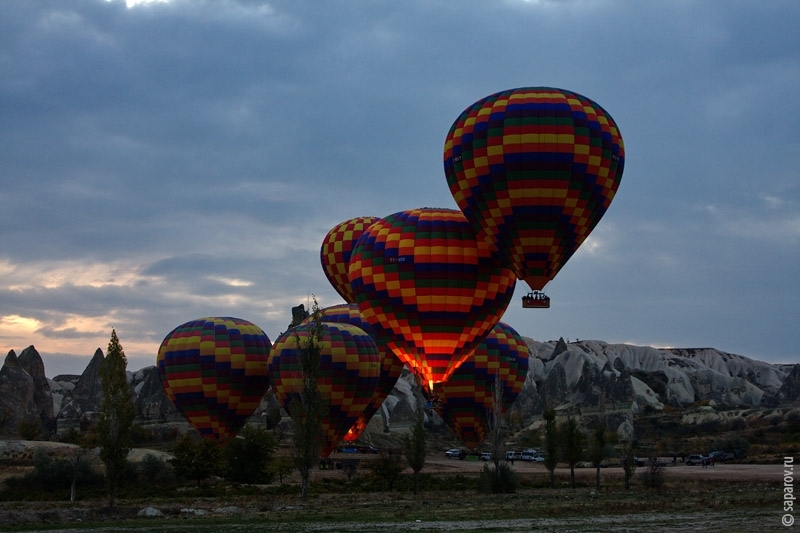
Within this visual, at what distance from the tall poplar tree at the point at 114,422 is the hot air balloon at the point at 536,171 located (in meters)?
17.4

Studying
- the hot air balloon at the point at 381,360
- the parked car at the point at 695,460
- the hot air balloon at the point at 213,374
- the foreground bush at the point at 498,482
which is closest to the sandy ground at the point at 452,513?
the foreground bush at the point at 498,482

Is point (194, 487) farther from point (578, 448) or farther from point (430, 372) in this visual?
point (578, 448)

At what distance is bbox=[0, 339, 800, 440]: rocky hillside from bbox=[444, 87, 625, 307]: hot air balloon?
2654 centimetres

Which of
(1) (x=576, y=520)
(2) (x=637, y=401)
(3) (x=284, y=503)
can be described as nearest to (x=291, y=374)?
(3) (x=284, y=503)

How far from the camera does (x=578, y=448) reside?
155ft

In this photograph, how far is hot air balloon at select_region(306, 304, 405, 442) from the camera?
60847mm

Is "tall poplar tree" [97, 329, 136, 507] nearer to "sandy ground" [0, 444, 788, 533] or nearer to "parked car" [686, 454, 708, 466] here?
"sandy ground" [0, 444, 788, 533]

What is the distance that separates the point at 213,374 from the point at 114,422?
896 inches

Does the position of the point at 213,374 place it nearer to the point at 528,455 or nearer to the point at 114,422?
the point at 114,422

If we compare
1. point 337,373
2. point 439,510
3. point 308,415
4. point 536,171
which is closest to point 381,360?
point 337,373

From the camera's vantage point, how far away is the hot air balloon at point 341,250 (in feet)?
218

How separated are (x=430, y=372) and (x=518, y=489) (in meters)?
7.01

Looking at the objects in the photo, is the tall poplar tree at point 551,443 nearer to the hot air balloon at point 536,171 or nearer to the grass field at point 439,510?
the grass field at point 439,510

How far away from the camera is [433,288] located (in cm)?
4522
